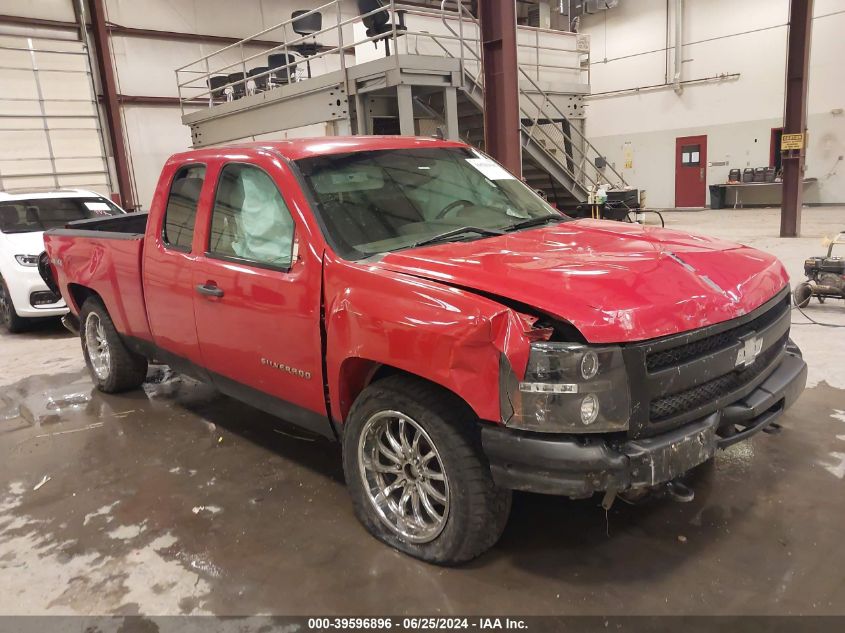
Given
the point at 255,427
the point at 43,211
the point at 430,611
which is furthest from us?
the point at 43,211

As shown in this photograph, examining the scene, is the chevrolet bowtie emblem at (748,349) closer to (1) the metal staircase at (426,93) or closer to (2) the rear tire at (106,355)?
(2) the rear tire at (106,355)

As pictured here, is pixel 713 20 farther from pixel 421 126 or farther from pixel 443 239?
pixel 443 239

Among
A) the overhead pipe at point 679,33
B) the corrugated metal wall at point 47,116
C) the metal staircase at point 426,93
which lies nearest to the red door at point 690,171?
the overhead pipe at point 679,33

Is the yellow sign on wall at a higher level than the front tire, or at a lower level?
higher

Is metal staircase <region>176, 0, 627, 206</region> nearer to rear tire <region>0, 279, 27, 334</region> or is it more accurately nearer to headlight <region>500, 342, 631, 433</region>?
rear tire <region>0, 279, 27, 334</region>

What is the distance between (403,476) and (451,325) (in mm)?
818

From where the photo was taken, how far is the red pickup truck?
7.06 ft

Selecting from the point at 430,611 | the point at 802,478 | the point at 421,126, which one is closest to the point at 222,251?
the point at 430,611

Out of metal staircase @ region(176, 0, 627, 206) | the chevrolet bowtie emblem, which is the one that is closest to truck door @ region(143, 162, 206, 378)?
the chevrolet bowtie emblem

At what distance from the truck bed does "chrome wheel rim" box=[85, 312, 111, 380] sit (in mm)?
212

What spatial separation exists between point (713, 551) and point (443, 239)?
Result: 1780 millimetres

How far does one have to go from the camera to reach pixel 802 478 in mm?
3146

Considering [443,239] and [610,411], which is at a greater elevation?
[443,239]

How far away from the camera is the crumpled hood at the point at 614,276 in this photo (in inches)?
85.3
